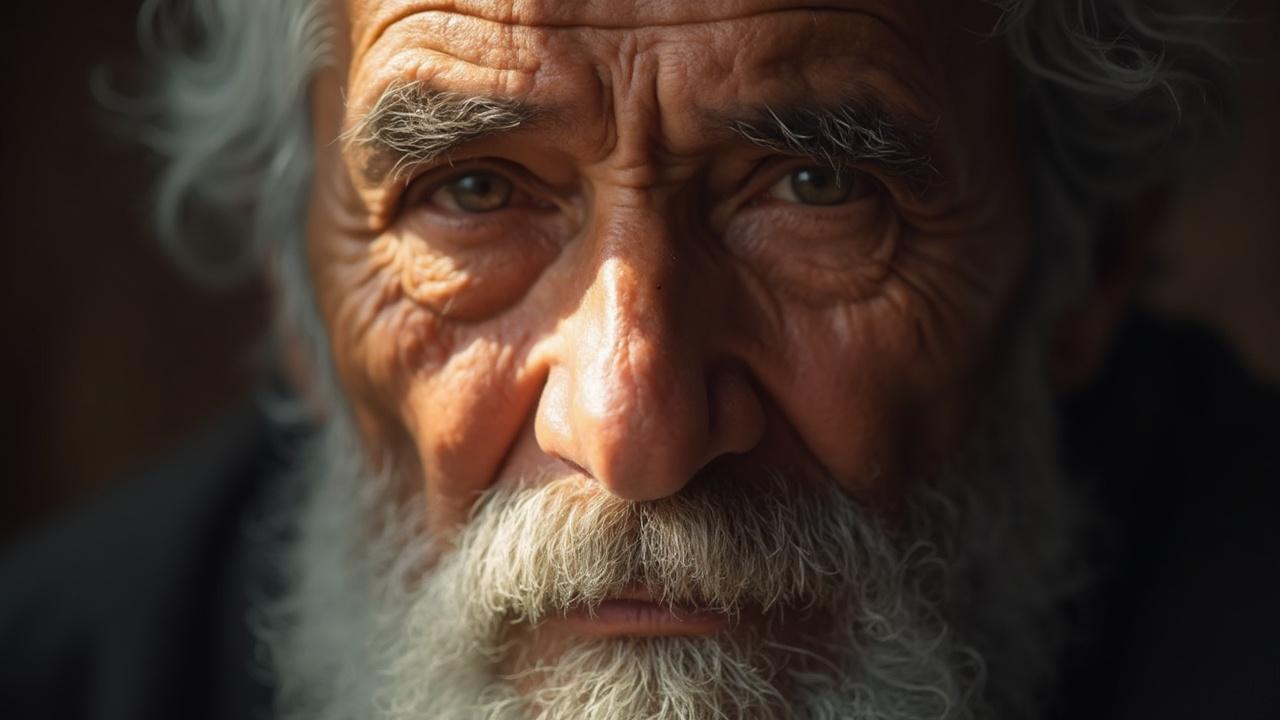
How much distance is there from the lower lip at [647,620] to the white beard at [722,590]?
15 mm

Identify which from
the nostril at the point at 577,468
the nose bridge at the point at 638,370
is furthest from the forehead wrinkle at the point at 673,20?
the nostril at the point at 577,468

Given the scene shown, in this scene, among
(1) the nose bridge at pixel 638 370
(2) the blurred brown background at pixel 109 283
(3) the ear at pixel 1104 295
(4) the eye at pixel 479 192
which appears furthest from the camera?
(2) the blurred brown background at pixel 109 283

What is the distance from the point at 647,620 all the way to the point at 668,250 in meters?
0.43

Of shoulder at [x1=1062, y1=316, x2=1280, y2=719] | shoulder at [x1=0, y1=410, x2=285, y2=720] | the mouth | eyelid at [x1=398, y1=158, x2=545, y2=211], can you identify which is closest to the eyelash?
eyelid at [x1=398, y1=158, x2=545, y2=211]

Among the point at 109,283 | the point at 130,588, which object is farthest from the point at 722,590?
the point at 109,283

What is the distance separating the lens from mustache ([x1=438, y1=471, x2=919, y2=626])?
1.36 metres

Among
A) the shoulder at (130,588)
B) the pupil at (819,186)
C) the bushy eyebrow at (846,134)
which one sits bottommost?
the shoulder at (130,588)

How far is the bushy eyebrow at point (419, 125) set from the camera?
1.39 metres

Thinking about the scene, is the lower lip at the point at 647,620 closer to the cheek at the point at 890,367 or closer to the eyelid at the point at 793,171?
the cheek at the point at 890,367

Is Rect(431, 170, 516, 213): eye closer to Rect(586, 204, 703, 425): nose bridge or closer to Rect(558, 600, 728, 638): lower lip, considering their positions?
Rect(586, 204, 703, 425): nose bridge

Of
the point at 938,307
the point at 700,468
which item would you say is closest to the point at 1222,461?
the point at 938,307

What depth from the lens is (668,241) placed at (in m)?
1.39

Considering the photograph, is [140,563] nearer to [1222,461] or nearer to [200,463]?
[200,463]

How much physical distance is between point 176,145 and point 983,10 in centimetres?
154
